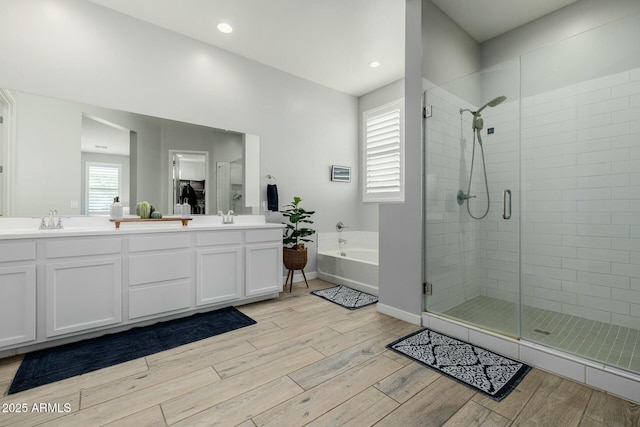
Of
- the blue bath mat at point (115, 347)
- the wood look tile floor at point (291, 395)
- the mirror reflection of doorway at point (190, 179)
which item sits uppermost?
the mirror reflection of doorway at point (190, 179)

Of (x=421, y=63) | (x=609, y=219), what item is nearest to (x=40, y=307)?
(x=421, y=63)

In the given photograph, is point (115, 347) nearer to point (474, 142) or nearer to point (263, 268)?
point (263, 268)

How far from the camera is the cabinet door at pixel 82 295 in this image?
2.00 meters

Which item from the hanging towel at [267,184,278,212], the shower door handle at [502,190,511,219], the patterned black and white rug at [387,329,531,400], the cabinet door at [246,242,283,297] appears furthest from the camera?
the hanging towel at [267,184,278,212]

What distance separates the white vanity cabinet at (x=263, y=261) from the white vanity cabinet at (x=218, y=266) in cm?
9

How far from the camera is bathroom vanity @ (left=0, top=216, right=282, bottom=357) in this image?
1902 mm

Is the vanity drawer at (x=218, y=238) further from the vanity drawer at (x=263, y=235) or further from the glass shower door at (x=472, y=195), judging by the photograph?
the glass shower door at (x=472, y=195)

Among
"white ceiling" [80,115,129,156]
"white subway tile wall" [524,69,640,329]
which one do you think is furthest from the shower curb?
"white ceiling" [80,115,129,156]

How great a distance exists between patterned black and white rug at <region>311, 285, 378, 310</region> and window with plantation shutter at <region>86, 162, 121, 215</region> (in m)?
2.32

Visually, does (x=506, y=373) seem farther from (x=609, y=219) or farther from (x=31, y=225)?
(x=31, y=225)

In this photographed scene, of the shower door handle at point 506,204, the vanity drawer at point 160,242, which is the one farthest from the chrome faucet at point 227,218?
the shower door handle at point 506,204

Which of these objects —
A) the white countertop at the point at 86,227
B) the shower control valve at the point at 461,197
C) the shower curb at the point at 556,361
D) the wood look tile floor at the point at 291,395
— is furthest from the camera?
the shower control valve at the point at 461,197

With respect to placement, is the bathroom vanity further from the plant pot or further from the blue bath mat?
the plant pot

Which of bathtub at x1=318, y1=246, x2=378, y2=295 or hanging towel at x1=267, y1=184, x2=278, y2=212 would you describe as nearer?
bathtub at x1=318, y1=246, x2=378, y2=295
